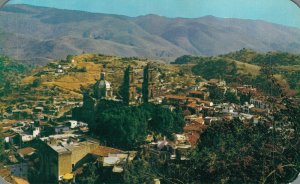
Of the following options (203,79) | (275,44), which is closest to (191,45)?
(203,79)

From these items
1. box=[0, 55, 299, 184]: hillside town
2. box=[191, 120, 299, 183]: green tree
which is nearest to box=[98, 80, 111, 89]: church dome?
box=[0, 55, 299, 184]: hillside town

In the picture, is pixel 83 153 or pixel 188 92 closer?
pixel 83 153

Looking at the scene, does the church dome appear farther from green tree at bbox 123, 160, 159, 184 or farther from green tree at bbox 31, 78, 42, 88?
green tree at bbox 123, 160, 159, 184

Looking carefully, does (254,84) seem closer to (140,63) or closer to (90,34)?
(140,63)

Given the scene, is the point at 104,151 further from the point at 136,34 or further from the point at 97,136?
the point at 136,34

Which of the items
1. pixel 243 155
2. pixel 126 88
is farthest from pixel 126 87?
pixel 243 155

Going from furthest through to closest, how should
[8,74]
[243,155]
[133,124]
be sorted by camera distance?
1. [8,74]
2. [133,124]
3. [243,155]
